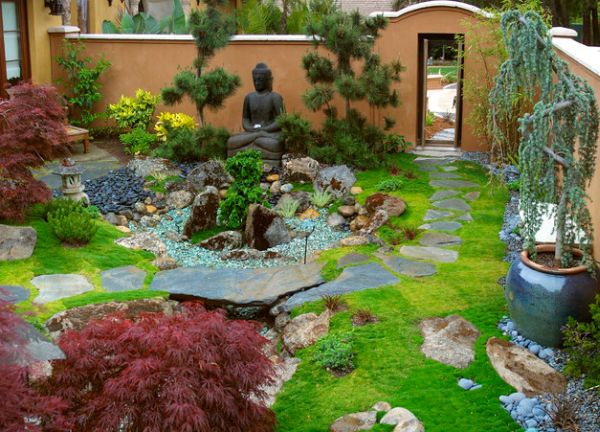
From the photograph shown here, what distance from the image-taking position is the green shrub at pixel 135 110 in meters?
13.7

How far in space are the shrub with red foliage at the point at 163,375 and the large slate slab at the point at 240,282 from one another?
261 cm

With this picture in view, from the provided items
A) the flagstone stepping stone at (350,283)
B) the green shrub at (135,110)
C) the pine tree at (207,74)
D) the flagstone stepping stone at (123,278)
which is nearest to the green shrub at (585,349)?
the flagstone stepping stone at (350,283)

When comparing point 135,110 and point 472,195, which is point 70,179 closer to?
point 135,110

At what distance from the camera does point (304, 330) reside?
6762 mm

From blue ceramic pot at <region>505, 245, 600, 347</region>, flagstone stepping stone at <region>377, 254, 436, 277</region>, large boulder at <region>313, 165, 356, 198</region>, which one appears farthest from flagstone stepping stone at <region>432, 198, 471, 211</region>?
blue ceramic pot at <region>505, 245, 600, 347</region>

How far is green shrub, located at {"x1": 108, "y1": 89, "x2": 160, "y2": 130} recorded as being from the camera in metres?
13.7

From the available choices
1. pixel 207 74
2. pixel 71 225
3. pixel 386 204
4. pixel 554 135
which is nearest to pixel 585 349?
pixel 554 135

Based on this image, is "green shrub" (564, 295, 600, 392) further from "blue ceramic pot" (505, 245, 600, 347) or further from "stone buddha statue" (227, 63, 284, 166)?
"stone buddha statue" (227, 63, 284, 166)

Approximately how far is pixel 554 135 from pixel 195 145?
7.33 m

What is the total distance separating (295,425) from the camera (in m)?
5.47

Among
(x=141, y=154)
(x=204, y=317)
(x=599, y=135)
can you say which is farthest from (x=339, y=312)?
(x=141, y=154)

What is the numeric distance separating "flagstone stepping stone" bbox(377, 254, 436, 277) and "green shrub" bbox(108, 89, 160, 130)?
22.6 feet

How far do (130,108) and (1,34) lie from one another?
2.54 meters

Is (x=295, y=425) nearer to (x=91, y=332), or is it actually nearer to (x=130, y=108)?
(x=91, y=332)
